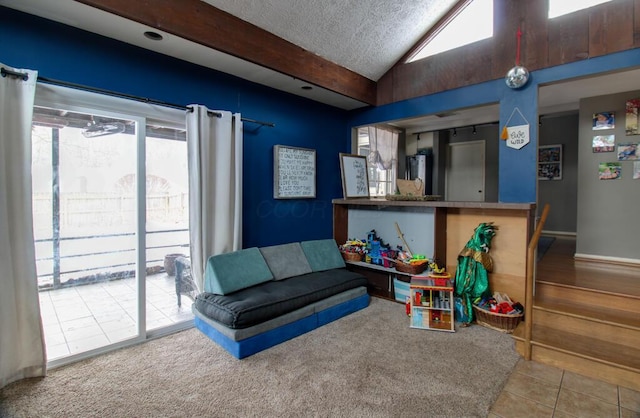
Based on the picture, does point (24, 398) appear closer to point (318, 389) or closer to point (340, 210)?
point (318, 389)

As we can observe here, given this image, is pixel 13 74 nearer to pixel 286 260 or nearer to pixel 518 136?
pixel 286 260

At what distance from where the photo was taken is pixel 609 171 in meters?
4.02

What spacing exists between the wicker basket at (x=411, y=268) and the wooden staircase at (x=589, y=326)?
0.98 metres

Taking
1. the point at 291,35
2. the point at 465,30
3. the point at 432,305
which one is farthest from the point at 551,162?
the point at 291,35

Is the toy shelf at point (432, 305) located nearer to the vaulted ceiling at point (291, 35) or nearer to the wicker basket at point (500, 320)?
the wicker basket at point (500, 320)

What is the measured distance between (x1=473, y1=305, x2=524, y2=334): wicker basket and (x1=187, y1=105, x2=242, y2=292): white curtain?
8.00ft

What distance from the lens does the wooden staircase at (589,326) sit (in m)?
2.16

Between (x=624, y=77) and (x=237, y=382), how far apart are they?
15.9 ft

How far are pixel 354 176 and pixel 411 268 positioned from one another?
1.56 metres

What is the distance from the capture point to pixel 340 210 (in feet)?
14.5

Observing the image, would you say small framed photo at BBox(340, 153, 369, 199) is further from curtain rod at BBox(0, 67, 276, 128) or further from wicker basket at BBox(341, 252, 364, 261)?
curtain rod at BBox(0, 67, 276, 128)

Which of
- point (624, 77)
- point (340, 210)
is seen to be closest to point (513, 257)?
point (340, 210)

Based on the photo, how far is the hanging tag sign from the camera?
299cm

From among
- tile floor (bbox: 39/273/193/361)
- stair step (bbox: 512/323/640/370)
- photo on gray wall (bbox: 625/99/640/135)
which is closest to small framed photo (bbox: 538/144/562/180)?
photo on gray wall (bbox: 625/99/640/135)
